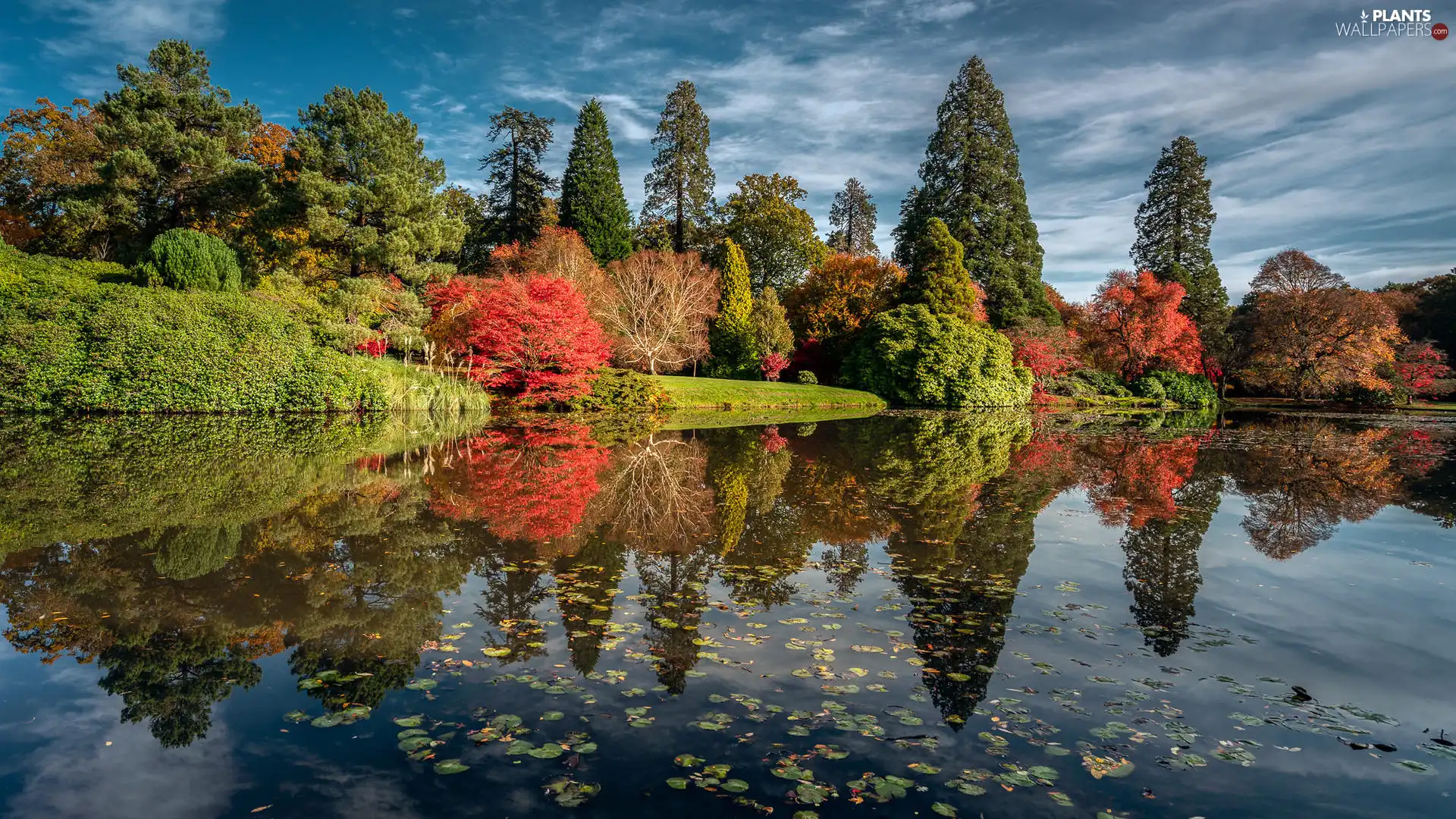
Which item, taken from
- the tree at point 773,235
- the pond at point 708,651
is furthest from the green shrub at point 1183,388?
the pond at point 708,651

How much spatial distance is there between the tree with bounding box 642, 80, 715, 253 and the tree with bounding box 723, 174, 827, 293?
83.0 inches

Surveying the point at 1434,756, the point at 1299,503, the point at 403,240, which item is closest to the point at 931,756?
the point at 1434,756

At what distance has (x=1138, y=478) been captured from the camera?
10.9m

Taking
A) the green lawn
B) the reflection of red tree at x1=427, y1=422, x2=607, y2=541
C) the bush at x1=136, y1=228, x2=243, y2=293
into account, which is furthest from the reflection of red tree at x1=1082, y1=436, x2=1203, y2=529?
the bush at x1=136, y1=228, x2=243, y2=293

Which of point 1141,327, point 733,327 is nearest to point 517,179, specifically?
point 733,327

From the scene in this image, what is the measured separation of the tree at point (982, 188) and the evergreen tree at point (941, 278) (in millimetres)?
4254

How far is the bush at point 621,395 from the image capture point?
77.4 feet

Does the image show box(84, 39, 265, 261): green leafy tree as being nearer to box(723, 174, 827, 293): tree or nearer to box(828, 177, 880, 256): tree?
box(723, 174, 827, 293): tree

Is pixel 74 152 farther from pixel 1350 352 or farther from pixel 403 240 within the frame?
pixel 1350 352

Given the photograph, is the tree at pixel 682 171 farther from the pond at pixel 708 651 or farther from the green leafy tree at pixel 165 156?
the pond at pixel 708 651

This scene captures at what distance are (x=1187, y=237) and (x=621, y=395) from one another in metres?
34.7

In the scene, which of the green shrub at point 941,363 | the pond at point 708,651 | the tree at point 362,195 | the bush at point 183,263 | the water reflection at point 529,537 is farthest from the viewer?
the green shrub at point 941,363

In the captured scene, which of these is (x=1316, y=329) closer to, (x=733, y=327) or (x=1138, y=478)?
(x=733, y=327)

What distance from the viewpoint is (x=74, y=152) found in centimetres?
→ 2797
